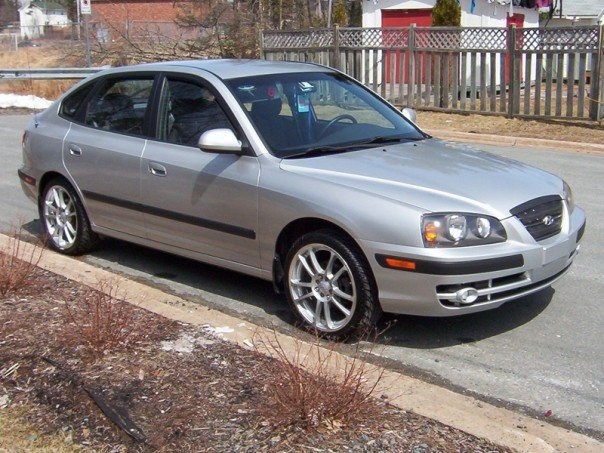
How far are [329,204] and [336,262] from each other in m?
0.35

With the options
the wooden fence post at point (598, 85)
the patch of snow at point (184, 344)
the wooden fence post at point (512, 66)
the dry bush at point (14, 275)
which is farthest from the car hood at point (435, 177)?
the wooden fence post at point (512, 66)

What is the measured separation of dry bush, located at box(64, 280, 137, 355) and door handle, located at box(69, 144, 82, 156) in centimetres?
180

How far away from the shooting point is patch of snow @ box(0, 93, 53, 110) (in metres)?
21.3

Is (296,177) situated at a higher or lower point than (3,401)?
higher

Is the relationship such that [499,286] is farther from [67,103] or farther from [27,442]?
[67,103]

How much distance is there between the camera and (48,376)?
4.32 m

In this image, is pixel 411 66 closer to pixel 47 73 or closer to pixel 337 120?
pixel 337 120

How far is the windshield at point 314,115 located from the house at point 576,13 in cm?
2216

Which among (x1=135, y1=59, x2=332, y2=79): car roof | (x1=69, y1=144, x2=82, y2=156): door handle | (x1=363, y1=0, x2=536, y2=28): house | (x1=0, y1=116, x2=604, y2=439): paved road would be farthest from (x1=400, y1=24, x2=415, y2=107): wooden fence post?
(x1=69, y1=144, x2=82, y2=156): door handle

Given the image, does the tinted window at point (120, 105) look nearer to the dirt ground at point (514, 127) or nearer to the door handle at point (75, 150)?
the door handle at point (75, 150)

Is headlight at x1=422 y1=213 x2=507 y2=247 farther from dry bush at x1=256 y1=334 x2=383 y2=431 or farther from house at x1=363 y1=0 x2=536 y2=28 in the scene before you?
house at x1=363 y1=0 x2=536 y2=28

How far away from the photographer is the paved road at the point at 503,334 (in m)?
4.44

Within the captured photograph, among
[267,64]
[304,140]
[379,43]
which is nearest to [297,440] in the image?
[304,140]

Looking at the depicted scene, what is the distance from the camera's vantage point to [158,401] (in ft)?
13.2
